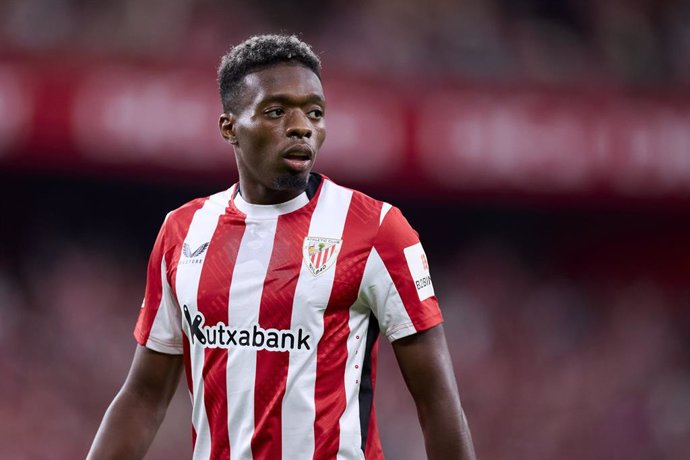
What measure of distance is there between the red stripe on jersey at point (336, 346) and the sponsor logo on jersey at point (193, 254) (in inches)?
13.1

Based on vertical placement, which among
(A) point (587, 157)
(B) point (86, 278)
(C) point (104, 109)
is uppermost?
(C) point (104, 109)

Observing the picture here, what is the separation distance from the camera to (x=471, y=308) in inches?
271

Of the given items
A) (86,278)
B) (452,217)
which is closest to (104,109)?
(86,278)

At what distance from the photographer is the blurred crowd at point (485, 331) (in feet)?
20.6

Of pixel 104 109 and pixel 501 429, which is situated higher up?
pixel 104 109

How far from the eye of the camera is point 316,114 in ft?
7.21

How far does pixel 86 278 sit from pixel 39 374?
0.69m

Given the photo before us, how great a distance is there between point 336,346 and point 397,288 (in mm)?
176

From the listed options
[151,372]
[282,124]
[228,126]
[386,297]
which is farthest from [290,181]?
[151,372]

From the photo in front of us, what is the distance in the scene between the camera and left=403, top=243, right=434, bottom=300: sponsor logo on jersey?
7.00 ft

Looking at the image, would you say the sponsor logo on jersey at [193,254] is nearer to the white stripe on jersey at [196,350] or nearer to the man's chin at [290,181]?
the white stripe on jersey at [196,350]

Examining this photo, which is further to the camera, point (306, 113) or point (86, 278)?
point (86, 278)

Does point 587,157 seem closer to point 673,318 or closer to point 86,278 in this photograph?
point 673,318

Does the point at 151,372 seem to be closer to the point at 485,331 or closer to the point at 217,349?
the point at 217,349
